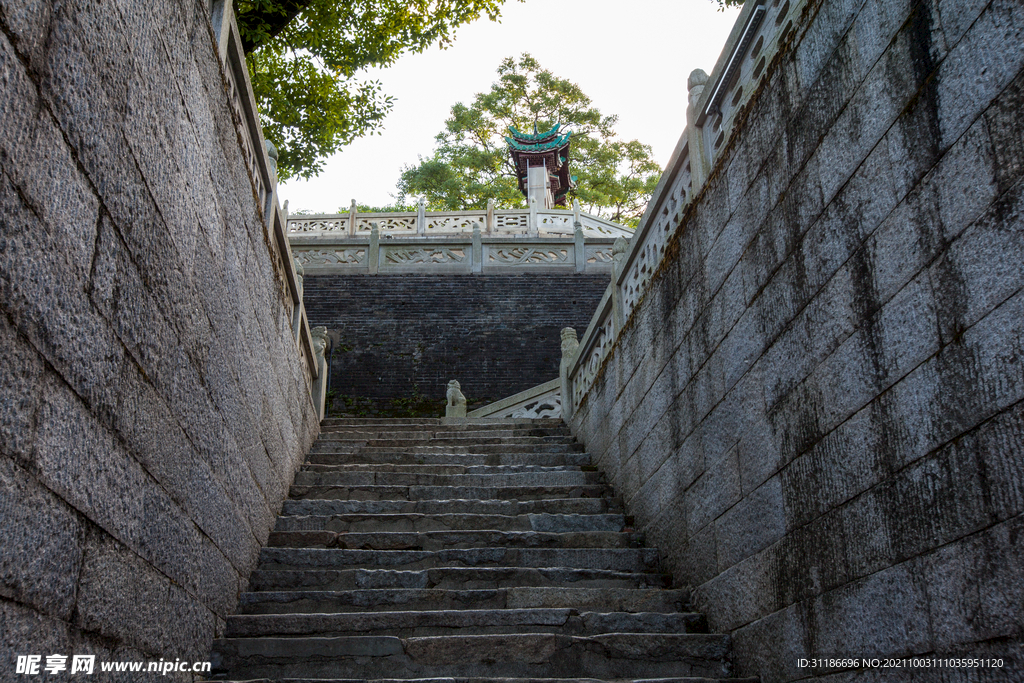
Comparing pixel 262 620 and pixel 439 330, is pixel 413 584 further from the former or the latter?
pixel 439 330

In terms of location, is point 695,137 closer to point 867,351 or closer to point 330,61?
point 867,351

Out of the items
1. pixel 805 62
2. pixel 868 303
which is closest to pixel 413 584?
pixel 868 303

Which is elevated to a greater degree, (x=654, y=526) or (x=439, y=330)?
(x=439, y=330)

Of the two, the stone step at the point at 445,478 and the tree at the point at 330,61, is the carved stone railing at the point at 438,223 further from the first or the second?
the stone step at the point at 445,478

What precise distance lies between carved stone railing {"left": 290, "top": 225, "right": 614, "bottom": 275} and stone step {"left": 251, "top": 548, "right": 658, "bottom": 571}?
12539 mm

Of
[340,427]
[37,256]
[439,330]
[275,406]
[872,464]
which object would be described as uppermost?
[439,330]

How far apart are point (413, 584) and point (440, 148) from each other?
90.9ft

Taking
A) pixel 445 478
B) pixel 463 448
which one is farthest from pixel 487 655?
pixel 463 448

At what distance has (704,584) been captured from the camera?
13.9 feet

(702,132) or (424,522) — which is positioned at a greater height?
(702,132)

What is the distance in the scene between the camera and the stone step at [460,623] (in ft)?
13.4

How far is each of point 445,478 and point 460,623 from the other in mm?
2292

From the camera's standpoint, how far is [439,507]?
5793 millimetres

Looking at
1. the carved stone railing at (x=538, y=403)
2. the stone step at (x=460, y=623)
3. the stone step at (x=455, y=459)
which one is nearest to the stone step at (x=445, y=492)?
the stone step at (x=455, y=459)
